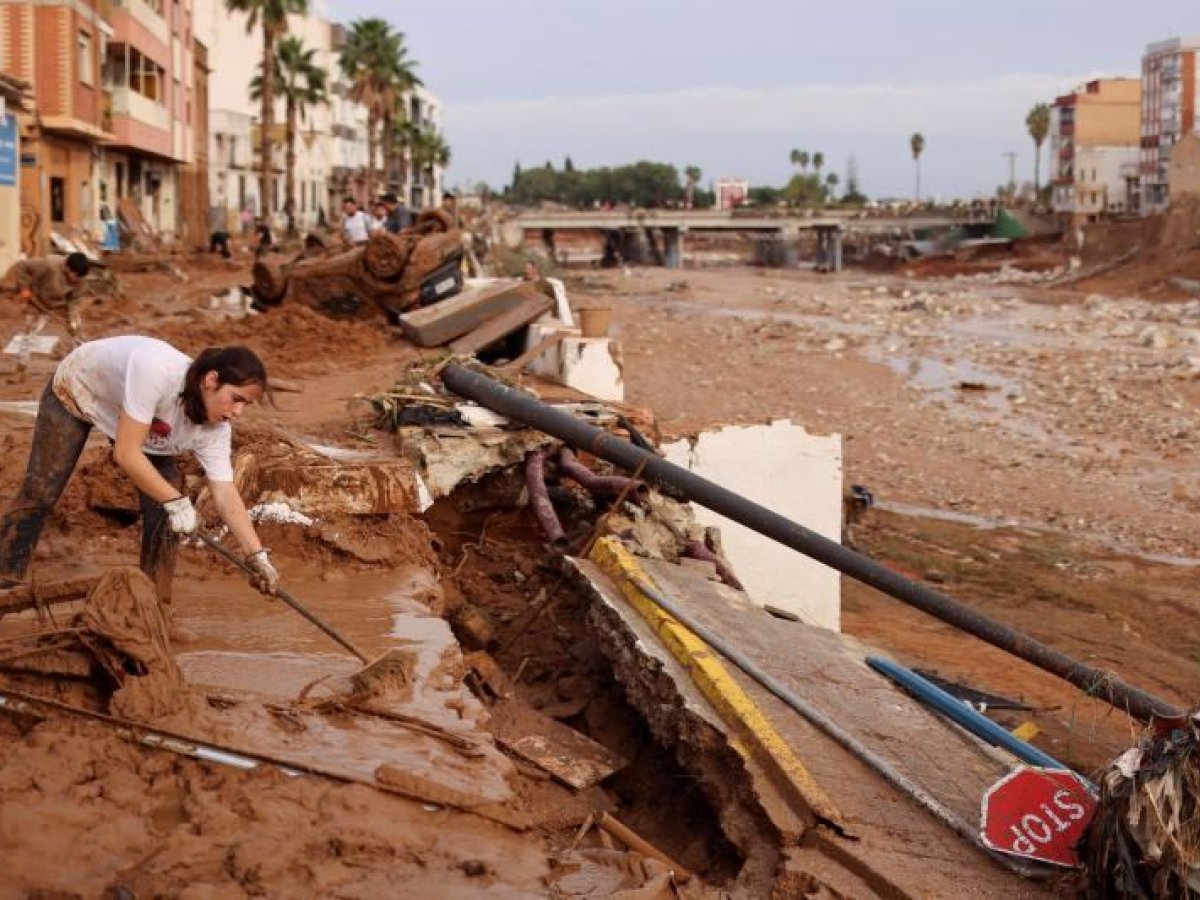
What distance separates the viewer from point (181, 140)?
41625mm

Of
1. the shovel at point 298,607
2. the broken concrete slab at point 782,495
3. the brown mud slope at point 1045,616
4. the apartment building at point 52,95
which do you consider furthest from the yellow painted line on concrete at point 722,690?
the apartment building at point 52,95

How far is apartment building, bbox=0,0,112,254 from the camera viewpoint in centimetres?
2816

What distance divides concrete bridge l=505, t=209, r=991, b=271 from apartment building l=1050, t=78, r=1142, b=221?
862cm

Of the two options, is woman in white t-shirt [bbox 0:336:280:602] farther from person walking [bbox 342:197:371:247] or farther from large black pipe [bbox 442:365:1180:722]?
person walking [bbox 342:197:371:247]

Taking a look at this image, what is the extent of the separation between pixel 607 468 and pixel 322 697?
4666mm

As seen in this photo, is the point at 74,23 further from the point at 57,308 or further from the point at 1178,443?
the point at 1178,443

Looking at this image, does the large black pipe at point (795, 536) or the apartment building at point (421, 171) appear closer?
the large black pipe at point (795, 536)

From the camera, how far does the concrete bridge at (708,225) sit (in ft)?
289

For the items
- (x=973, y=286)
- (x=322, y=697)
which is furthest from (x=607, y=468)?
(x=973, y=286)

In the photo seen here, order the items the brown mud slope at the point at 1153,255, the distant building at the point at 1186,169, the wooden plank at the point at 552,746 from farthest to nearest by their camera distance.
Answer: the distant building at the point at 1186,169
the brown mud slope at the point at 1153,255
the wooden plank at the point at 552,746

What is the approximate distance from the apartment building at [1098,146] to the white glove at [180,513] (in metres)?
89.7

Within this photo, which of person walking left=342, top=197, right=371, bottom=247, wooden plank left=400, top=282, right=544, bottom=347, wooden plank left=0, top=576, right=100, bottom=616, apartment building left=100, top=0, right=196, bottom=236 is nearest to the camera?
wooden plank left=0, top=576, right=100, bottom=616

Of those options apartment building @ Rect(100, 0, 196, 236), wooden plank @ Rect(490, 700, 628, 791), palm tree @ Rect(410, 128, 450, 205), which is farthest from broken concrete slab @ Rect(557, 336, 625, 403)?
palm tree @ Rect(410, 128, 450, 205)

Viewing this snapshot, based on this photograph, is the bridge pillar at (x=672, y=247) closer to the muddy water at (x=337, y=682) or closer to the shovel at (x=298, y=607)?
the muddy water at (x=337, y=682)
